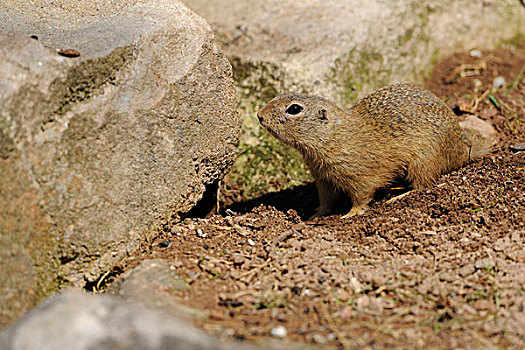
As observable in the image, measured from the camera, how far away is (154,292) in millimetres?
3510

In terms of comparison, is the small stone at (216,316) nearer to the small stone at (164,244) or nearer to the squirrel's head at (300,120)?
the small stone at (164,244)

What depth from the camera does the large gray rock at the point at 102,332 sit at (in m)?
2.62

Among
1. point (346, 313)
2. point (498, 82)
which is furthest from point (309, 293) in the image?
point (498, 82)

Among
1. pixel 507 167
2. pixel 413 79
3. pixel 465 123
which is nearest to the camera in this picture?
pixel 507 167

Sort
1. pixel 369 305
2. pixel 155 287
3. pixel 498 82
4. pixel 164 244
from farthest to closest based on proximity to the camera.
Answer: pixel 498 82 → pixel 164 244 → pixel 155 287 → pixel 369 305

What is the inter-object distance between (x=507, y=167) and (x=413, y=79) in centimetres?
250

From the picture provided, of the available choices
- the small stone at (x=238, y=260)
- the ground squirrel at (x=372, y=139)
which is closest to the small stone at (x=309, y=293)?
the small stone at (x=238, y=260)

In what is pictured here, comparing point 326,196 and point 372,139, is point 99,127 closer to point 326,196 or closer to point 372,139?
point 326,196

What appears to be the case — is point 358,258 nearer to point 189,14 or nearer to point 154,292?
point 154,292

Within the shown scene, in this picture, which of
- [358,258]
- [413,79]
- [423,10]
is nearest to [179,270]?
[358,258]

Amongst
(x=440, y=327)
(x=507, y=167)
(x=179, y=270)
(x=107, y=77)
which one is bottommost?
(x=179, y=270)

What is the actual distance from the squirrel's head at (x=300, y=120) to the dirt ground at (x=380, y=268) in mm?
790

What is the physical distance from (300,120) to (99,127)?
7.18 feet

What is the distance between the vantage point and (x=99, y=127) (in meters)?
3.84
